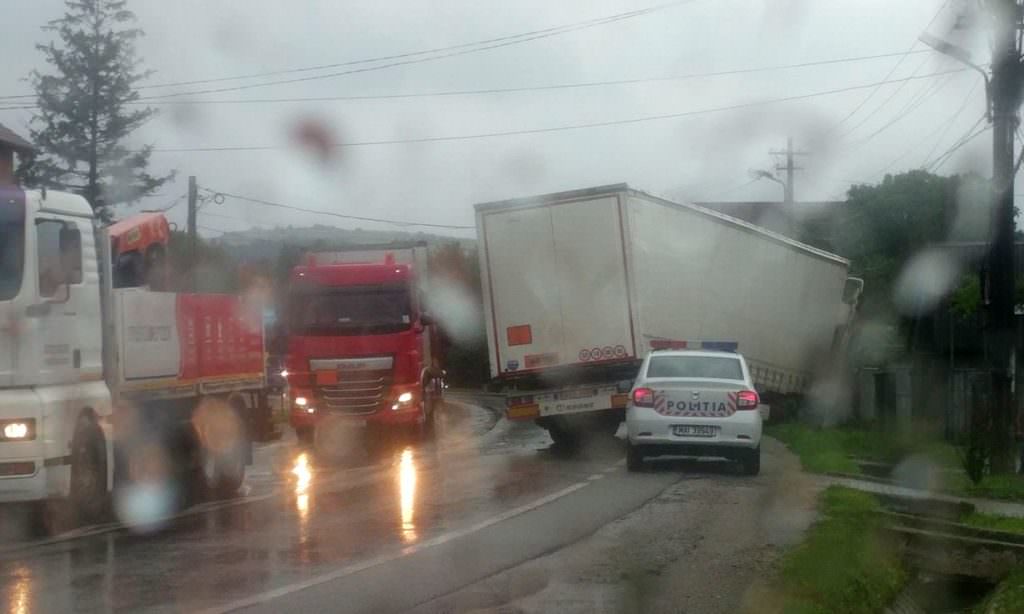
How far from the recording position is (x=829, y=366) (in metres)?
32.6

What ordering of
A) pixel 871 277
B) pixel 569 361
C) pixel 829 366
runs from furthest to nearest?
1. pixel 871 277
2. pixel 829 366
3. pixel 569 361

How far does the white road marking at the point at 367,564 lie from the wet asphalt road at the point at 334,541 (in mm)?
12

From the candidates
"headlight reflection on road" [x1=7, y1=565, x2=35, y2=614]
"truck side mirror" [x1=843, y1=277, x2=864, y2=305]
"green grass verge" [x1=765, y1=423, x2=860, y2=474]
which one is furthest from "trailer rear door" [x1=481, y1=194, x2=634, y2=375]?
"headlight reflection on road" [x1=7, y1=565, x2=35, y2=614]

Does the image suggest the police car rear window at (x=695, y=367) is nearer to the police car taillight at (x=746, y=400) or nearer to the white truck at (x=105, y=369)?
the police car taillight at (x=746, y=400)

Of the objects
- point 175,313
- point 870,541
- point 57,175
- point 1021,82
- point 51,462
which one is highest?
point 57,175

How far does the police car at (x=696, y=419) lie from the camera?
18.2 m

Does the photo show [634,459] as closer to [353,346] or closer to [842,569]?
[353,346]

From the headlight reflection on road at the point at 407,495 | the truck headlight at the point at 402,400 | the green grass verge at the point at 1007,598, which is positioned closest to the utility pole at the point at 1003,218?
the headlight reflection on road at the point at 407,495

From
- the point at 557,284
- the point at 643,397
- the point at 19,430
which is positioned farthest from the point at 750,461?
the point at 19,430

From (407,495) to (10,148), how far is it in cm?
3318

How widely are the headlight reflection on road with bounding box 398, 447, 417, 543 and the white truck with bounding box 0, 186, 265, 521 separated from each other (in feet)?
7.12

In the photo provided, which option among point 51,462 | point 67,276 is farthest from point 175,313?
point 51,462

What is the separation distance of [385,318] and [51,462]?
1280 centimetres

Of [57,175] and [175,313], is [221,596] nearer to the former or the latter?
[175,313]
